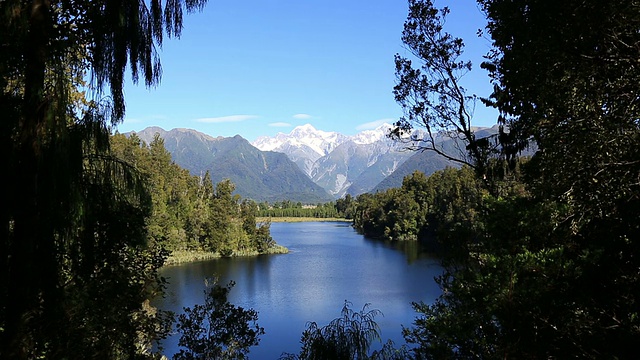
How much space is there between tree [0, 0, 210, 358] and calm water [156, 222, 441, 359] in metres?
9.15

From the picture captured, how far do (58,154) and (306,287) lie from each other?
28.4m

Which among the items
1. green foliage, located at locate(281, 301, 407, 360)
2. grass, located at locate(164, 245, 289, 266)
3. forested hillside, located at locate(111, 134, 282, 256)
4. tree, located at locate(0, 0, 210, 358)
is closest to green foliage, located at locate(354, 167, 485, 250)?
grass, located at locate(164, 245, 289, 266)

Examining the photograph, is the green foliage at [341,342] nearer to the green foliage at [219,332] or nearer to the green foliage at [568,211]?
the green foliage at [568,211]

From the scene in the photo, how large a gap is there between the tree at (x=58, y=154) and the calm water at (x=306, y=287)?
30.0ft

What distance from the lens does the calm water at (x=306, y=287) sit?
2105cm

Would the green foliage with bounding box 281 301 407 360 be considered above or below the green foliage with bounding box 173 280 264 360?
above

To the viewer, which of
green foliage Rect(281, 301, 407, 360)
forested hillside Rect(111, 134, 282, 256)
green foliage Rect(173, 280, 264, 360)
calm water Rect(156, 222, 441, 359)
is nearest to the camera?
green foliage Rect(281, 301, 407, 360)

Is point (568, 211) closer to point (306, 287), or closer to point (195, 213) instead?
point (306, 287)

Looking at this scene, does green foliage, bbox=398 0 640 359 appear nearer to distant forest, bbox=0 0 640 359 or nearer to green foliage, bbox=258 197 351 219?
distant forest, bbox=0 0 640 359

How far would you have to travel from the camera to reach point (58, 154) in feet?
10.8

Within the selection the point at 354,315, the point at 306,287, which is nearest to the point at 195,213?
the point at 306,287

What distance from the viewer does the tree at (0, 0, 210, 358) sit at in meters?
3.22

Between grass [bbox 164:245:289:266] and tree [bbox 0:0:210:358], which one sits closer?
tree [bbox 0:0:210:358]

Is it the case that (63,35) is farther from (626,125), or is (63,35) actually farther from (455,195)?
(455,195)
